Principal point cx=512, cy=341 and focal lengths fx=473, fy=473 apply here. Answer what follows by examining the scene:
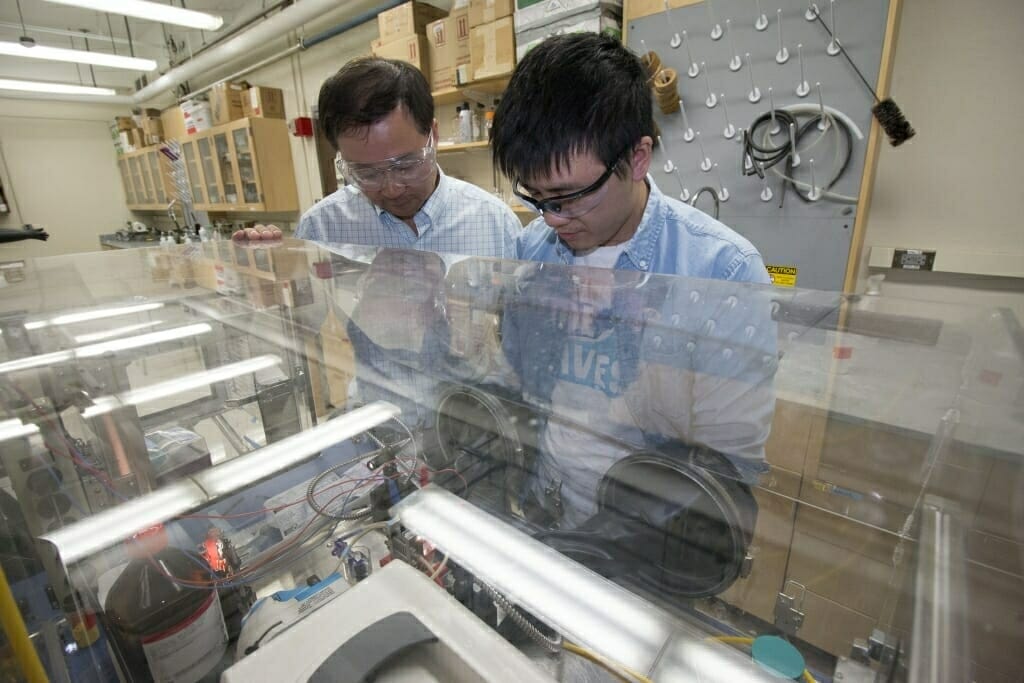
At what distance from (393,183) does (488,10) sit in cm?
147

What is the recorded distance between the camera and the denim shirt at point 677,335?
0.57m

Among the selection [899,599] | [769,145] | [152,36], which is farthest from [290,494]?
[152,36]

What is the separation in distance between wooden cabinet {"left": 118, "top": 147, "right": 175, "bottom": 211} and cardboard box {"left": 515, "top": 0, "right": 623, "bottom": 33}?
18.0 ft

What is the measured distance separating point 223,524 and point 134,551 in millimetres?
120

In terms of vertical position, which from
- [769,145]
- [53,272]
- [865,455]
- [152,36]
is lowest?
[865,455]

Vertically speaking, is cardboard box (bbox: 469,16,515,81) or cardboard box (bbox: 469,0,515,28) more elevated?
cardboard box (bbox: 469,0,515,28)

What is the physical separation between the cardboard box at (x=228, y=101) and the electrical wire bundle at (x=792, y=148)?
4.52 metres

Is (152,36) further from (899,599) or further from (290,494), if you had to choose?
(899,599)

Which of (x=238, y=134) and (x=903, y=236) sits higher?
(x=238, y=134)

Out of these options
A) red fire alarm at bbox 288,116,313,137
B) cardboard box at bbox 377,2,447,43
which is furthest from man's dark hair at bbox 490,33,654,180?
red fire alarm at bbox 288,116,313,137

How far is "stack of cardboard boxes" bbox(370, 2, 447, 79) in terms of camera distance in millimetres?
2611

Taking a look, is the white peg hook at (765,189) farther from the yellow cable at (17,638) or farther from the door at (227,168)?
the door at (227,168)

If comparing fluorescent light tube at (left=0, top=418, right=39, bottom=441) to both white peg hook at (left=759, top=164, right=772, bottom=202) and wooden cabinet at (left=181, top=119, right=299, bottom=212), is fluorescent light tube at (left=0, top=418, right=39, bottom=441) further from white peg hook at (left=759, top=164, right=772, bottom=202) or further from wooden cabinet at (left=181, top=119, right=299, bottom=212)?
wooden cabinet at (left=181, top=119, right=299, bottom=212)

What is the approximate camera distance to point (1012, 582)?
0.33 metres
